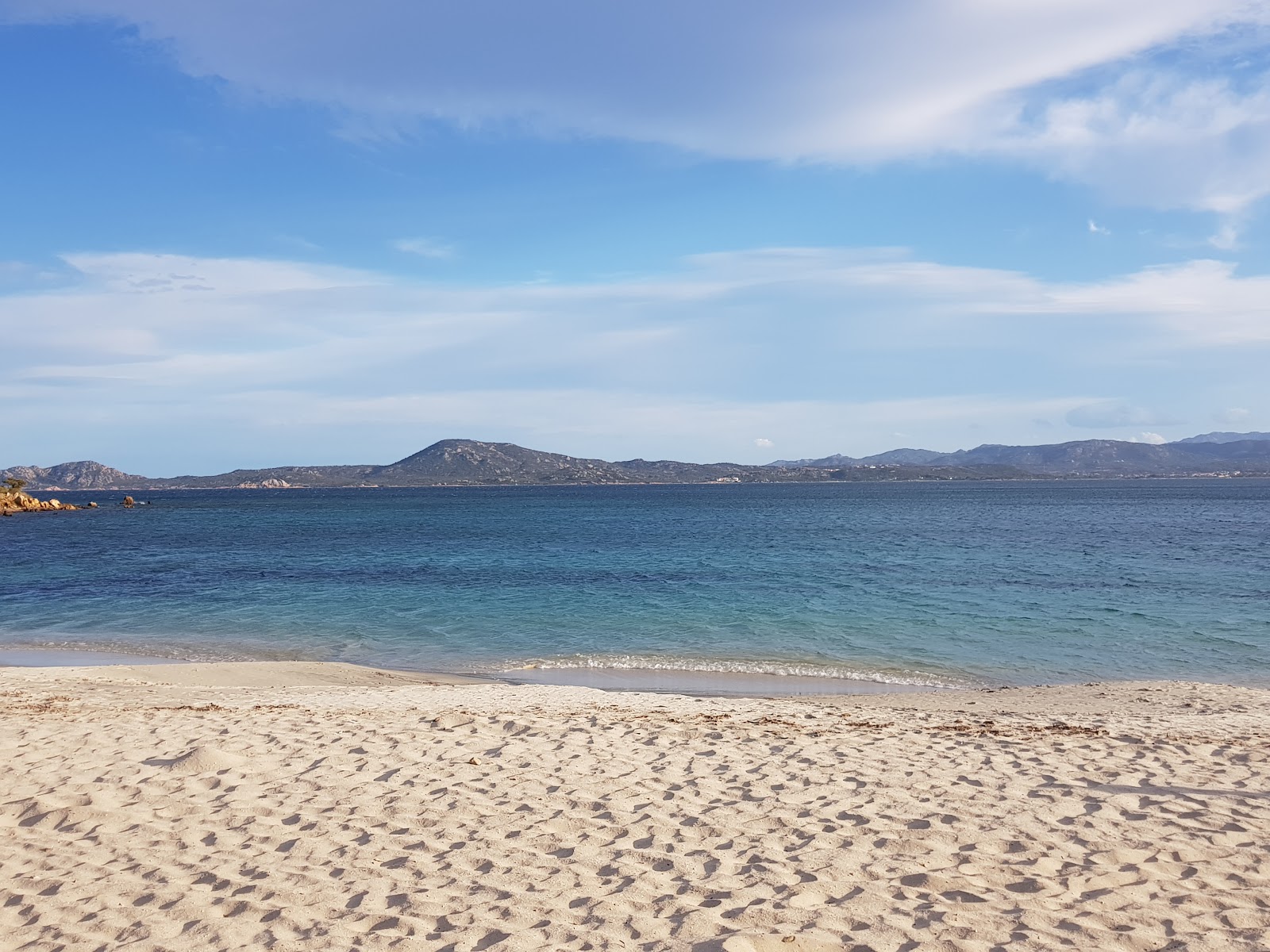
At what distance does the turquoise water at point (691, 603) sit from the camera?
61.7 feet

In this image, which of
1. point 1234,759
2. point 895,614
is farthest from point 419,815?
point 895,614

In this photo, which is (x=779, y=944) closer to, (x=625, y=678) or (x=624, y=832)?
(x=624, y=832)

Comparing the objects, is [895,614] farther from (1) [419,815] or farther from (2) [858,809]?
(1) [419,815]

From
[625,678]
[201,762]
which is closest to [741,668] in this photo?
[625,678]

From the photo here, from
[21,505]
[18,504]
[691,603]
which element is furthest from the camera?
[21,505]

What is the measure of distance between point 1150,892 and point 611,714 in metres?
7.45

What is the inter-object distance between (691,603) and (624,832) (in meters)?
19.4

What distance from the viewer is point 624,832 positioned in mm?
7270

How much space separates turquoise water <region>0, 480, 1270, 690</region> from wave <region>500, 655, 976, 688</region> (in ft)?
0.26

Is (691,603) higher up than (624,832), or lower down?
lower down

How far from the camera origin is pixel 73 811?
7668 mm

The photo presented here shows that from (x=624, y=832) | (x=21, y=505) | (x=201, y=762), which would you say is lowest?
(x=624, y=832)

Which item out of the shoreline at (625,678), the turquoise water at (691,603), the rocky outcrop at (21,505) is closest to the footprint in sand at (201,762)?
the shoreline at (625,678)

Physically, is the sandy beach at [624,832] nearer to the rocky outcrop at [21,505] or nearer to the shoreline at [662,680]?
the shoreline at [662,680]
